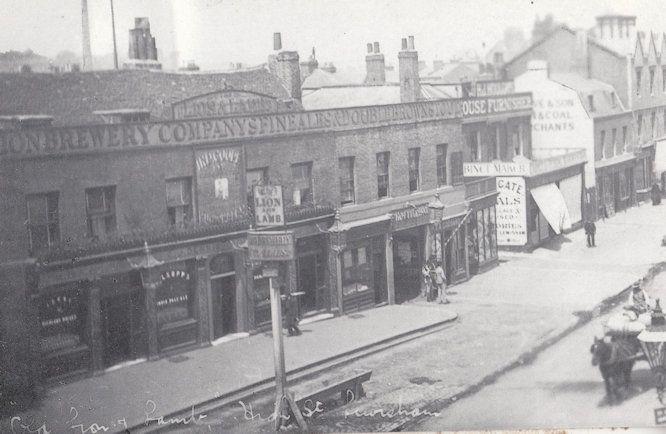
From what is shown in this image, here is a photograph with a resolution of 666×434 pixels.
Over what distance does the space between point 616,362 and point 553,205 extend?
13386 millimetres

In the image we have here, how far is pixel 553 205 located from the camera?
87.7 ft

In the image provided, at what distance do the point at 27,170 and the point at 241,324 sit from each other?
6.89 metres

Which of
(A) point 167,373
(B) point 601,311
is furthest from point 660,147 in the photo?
(A) point 167,373

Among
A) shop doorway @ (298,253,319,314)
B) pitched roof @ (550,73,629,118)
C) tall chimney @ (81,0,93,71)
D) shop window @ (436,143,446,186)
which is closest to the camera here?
tall chimney @ (81,0,93,71)

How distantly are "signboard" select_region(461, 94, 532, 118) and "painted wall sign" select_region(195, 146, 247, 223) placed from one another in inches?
525

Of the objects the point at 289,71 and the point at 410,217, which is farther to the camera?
the point at 410,217

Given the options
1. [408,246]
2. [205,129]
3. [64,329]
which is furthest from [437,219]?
[64,329]

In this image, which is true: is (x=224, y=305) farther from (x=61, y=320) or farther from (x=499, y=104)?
(x=499, y=104)

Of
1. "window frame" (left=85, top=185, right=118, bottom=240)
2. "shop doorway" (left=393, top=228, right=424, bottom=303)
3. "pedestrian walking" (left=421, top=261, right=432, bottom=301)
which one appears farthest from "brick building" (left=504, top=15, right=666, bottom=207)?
"window frame" (left=85, top=185, right=118, bottom=240)

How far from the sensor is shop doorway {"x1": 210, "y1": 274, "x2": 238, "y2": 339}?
61.3ft

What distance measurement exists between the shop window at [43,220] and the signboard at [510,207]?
17.4 metres

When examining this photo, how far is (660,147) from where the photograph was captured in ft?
57.8

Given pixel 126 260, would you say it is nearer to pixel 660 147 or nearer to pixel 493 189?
pixel 660 147

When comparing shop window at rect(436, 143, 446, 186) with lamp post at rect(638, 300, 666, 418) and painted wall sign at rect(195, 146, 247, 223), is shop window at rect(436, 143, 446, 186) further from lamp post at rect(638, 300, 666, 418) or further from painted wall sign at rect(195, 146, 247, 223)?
lamp post at rect(638, 300, 666, 418)
